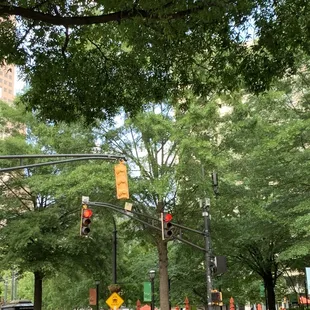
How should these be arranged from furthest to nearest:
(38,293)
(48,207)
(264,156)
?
(38,293)
(48,207)
(264,156)

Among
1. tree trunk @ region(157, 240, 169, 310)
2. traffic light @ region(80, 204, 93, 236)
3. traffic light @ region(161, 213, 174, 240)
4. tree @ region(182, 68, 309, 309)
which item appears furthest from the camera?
tree trunk @ region(157, 240, 169, 310)

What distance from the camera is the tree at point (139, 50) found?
6.92 meters

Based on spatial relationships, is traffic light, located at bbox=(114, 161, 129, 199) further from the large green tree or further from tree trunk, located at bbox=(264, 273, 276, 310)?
tree trunk, located at bbox=(264, 273, 276, 310)

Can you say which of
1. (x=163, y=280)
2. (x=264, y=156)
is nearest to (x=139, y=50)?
(x=264, y=156)

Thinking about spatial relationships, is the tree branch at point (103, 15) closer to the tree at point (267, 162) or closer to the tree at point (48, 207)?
the tree at point (267, 162)

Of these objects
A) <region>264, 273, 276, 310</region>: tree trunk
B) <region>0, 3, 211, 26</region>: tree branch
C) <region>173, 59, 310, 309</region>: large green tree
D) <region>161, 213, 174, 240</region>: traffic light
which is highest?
<region>173, 59, 310, 309</region>: large green tree

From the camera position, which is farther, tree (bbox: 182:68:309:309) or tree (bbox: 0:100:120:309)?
tree (bbox: 0:100:120:309)

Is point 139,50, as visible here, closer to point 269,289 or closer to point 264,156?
point 264,156

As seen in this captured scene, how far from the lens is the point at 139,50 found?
27.5 ft

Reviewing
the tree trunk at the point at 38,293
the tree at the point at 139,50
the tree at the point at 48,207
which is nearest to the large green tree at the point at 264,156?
the tree at the point at 48,207

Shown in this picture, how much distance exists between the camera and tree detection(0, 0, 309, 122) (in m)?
6.92

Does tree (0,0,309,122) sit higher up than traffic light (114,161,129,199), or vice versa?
tree (0,0,309,122)

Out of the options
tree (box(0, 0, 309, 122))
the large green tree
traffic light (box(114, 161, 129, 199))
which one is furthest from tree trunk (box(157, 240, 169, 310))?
tree (box(0, 0, 309, 122))

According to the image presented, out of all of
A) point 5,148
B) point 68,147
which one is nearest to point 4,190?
point 5,148
